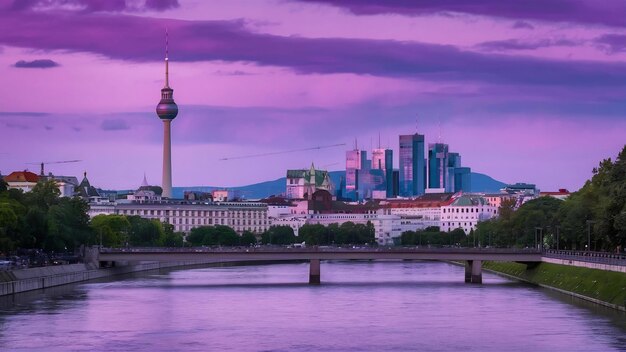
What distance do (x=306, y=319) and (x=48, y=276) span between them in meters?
40.0

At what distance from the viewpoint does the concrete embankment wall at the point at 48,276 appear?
11994 cm

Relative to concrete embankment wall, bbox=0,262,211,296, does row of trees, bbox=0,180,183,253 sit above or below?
above

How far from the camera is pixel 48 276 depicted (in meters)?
133

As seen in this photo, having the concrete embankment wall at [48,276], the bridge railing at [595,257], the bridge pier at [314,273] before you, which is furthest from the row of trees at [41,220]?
the bridge railing at [595,257]

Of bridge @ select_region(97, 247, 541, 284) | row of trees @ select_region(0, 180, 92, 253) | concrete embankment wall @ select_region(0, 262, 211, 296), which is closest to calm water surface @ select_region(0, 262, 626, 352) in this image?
concrete embankment wall @ select_region(0, 262, 211, 296)

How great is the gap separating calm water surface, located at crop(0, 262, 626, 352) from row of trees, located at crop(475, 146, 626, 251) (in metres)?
7.33

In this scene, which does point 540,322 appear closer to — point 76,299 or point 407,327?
point 407,327

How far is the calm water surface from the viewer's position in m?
84.8

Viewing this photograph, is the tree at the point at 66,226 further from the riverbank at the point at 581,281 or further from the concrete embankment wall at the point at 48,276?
the riverbank at the point at 581,281

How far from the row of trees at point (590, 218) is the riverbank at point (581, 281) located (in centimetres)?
393

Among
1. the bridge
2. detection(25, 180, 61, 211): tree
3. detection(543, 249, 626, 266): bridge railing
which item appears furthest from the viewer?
detection(25, 180, 61, 211): tree

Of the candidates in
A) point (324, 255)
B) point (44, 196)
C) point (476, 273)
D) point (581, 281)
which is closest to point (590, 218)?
point (476, 273)

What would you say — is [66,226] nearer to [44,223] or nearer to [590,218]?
[44,223]

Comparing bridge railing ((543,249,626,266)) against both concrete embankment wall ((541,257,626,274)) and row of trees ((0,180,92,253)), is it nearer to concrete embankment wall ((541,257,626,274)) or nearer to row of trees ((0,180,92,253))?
concrete embankment wall ((541,257,626,274))
